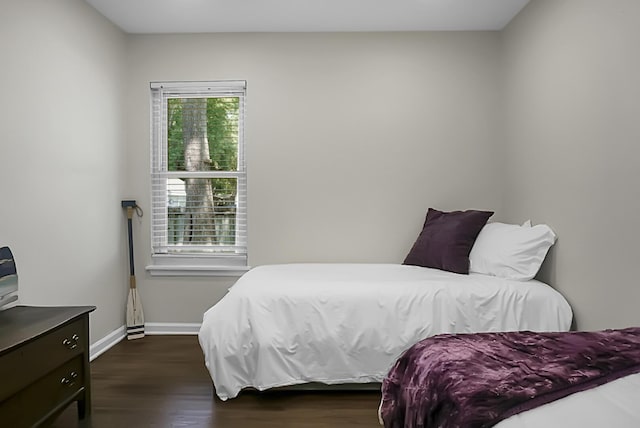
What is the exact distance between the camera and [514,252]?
3.01 meters

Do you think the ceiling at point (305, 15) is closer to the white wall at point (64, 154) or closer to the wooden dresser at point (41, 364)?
the white wall at point (64, 154)

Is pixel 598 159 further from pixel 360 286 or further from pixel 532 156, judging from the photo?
pixel 360 286

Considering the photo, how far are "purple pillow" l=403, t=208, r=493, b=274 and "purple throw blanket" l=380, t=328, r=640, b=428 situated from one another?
1.49 metres

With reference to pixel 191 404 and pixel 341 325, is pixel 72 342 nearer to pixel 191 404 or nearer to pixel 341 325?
pixel 191 404

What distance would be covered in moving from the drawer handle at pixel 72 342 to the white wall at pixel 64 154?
56 centimetres

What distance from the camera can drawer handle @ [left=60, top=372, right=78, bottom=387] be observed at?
2.27 metres

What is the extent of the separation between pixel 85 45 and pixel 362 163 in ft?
7.72

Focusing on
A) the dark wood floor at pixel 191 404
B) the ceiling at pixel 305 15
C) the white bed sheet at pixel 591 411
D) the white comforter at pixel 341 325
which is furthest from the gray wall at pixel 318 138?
the white bed sheet at pixel 591 411

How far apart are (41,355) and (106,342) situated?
160cm

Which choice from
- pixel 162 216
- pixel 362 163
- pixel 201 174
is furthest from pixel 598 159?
pixel 162 216

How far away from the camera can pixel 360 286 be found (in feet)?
9.30

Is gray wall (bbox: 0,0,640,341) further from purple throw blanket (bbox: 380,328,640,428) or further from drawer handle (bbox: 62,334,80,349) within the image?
purple throw blanket (bbox: 380,328,640,428)


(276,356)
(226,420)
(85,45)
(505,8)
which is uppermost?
(505,8)

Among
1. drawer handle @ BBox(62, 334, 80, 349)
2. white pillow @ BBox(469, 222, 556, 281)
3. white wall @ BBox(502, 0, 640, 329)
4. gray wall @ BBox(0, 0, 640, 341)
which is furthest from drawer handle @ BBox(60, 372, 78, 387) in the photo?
white wall @ BBox(502, 0, 640, 329)
